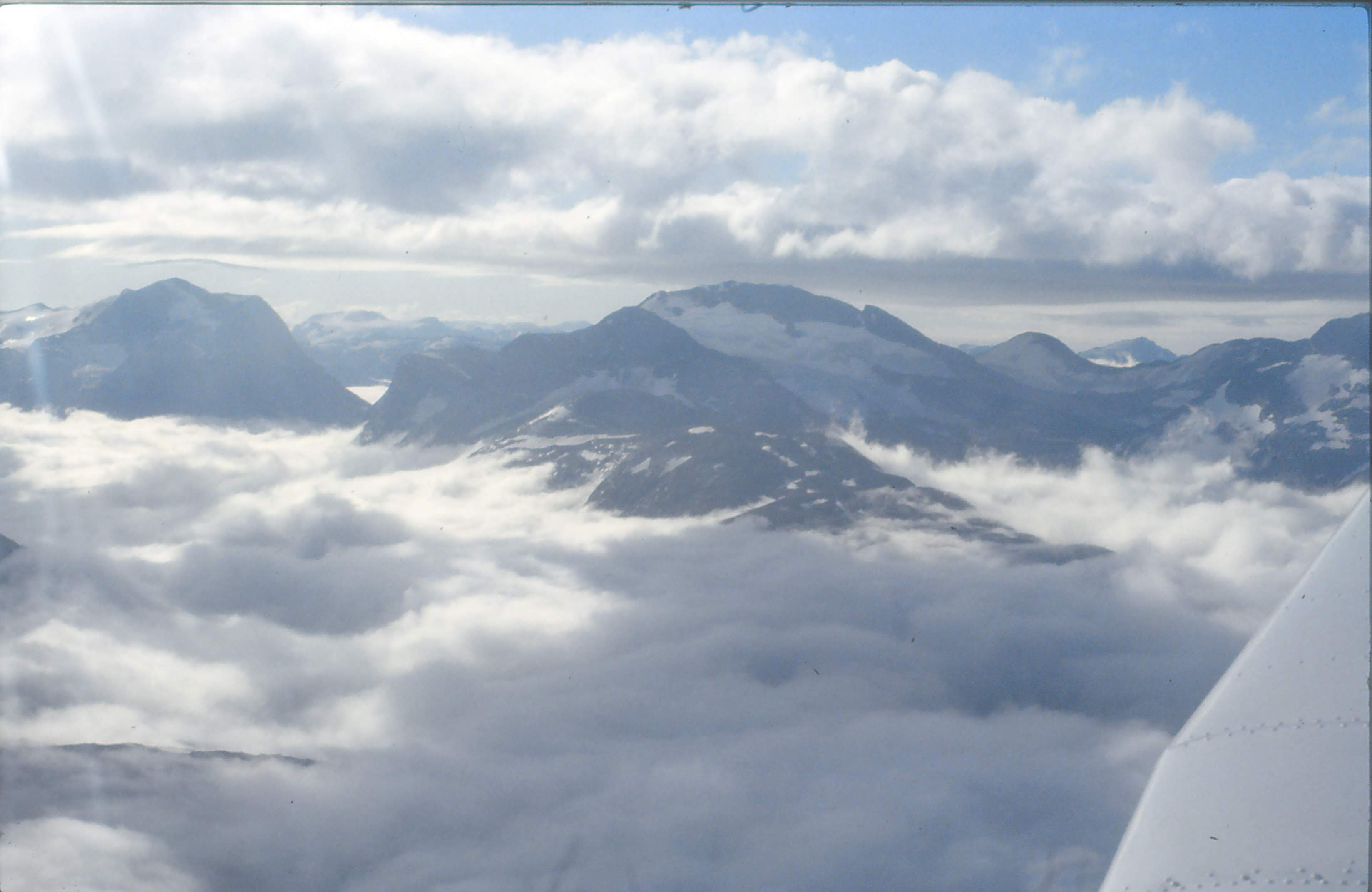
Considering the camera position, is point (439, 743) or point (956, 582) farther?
point (956, 582)

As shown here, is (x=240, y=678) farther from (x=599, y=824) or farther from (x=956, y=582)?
(x=956, y=582)

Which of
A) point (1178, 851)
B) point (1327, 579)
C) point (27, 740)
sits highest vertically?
point (1327, 579)

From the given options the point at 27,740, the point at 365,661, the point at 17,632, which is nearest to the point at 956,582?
the point at 365,661

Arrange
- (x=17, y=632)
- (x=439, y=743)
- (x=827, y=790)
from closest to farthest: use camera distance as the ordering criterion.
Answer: (x=827, y=790)
(x=439, y=743)
(x=17, y=632)

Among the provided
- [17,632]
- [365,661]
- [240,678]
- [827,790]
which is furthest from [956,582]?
[17,632]

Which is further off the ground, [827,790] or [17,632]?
[17,632]

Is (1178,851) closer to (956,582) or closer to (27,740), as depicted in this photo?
(27,740)

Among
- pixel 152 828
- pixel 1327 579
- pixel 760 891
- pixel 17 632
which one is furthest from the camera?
pixel 17 632
